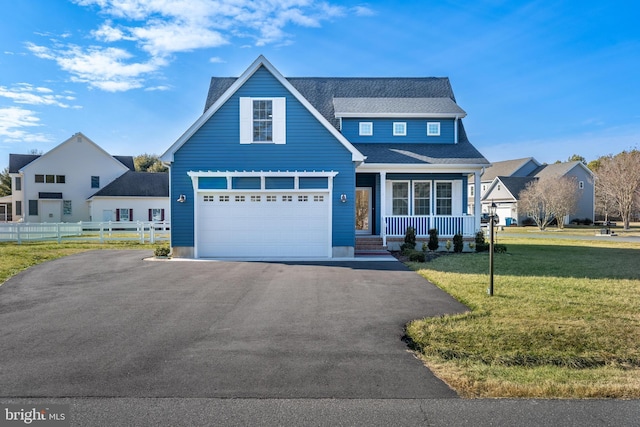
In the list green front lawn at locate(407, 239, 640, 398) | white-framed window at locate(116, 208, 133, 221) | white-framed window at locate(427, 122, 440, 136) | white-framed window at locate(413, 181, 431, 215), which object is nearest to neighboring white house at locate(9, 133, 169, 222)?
white-framed window at locate(116, 208, 133, 221)

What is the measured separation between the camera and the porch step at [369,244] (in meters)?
16.6

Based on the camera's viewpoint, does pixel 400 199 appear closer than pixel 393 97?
Yes

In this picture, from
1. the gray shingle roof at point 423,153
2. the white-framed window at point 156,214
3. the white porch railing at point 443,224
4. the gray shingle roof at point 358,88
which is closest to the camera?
the gray shingle roof at point 423,153

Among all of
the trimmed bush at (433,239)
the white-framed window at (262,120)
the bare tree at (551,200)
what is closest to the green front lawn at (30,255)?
the white-framed window at (262,120)

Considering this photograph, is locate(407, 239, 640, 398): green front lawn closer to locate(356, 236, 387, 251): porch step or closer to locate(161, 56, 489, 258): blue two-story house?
locate(161, 56, 489, 258): blue two-story house

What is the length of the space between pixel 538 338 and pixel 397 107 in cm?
1501

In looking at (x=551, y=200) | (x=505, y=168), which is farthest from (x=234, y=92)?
(x=505, y=168)

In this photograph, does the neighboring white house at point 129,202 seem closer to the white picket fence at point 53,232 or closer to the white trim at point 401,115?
the white picket fence at point 53,232

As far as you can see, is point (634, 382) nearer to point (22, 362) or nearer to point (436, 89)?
point (22, 362)

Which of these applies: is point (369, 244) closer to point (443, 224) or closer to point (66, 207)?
point (443, 224)

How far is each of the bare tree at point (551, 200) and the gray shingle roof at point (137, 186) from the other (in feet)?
118

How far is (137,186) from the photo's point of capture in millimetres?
37969

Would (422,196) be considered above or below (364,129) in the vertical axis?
below

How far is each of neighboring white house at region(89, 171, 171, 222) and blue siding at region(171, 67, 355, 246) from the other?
24.1m
